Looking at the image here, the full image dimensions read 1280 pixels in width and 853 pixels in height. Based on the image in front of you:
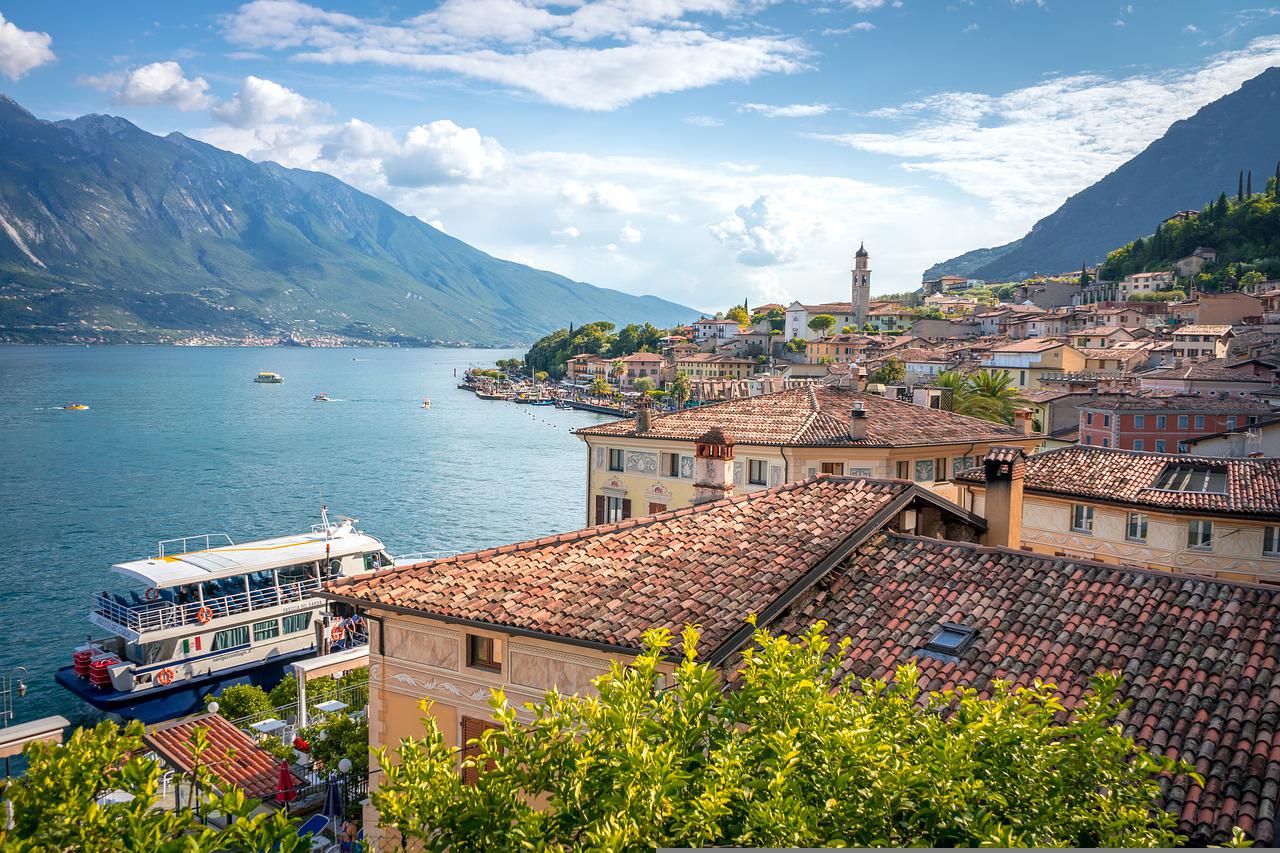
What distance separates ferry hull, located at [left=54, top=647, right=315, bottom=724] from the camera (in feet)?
101

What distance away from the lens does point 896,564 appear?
12.8 metres

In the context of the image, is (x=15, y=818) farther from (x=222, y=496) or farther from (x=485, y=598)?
(x=222, y=496)

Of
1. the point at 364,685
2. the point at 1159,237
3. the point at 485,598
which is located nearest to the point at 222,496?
the point at 364,685

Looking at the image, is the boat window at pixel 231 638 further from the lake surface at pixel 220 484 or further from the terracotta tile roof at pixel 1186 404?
the terracotta tile roof at pixel 1186 404

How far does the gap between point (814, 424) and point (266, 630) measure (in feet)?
69.7

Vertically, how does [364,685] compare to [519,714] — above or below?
below

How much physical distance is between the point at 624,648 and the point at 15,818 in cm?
645

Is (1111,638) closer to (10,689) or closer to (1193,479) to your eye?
(1193,479)

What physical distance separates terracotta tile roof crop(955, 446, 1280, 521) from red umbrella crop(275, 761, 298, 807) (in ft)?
66.7

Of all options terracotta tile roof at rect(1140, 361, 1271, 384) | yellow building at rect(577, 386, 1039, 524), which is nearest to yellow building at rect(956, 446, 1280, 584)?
yellow building at rect(577, 386, 1039, 524)

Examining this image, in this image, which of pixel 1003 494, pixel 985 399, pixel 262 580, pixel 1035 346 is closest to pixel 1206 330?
pixel 1035 346

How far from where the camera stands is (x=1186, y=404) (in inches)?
2231

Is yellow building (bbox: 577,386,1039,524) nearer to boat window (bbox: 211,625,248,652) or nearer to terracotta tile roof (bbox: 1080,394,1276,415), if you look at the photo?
boat window (bbox: 211,625,248,652)

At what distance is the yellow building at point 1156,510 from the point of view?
25.9 metres
